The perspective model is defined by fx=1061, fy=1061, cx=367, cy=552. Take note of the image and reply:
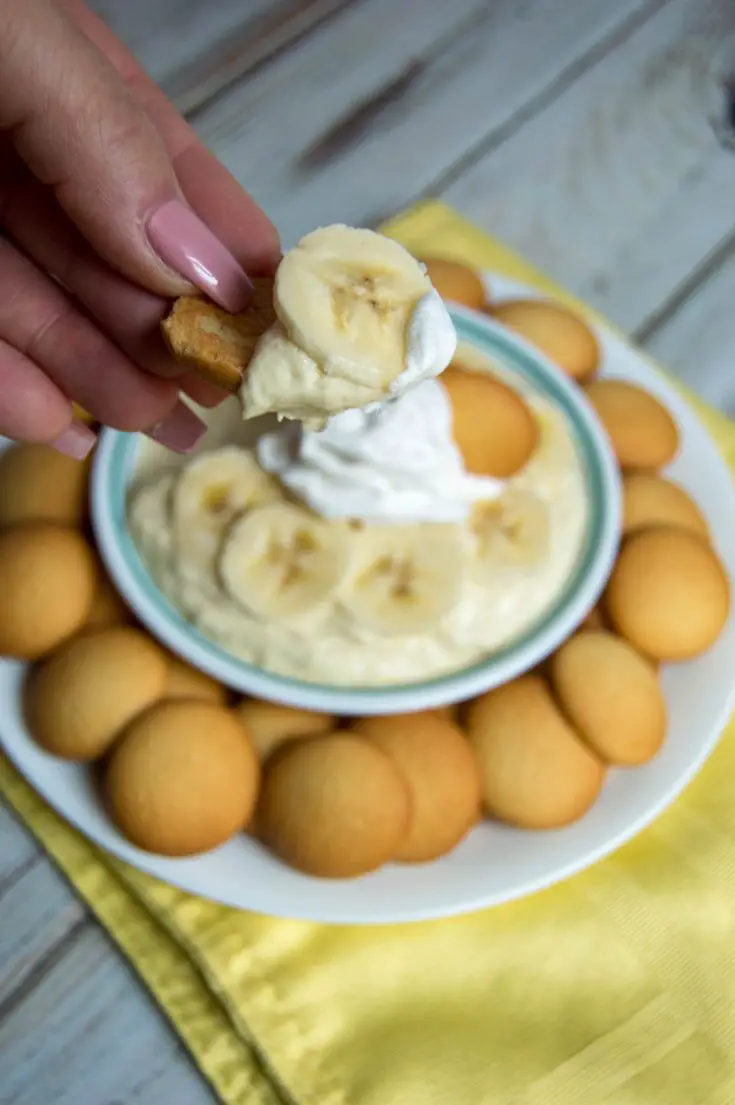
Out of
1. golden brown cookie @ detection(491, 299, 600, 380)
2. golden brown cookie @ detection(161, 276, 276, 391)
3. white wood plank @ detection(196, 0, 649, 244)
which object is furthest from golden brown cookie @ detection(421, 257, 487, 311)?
golden brown cookie @ detection(161, 276, 276, 391)

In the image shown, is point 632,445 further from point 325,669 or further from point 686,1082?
point 686,1082

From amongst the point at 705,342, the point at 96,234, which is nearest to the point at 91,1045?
the point at 96,234

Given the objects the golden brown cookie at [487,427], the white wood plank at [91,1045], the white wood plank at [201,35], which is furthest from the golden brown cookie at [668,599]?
the white wood plank at [201,35]

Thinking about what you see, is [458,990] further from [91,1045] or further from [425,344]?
[425,344]

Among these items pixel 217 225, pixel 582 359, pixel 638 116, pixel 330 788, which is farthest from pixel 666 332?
pixel 330 788

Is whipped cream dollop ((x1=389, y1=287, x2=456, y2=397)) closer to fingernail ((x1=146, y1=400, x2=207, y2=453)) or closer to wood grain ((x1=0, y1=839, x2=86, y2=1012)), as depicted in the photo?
fingernail ((x1=146, y1=400, x2=207, y2=453))

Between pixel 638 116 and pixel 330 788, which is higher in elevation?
pixel 330 788

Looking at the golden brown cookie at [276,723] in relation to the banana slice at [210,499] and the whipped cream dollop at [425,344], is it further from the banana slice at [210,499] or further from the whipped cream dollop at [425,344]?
the whipped cream dollop at [425,344]
